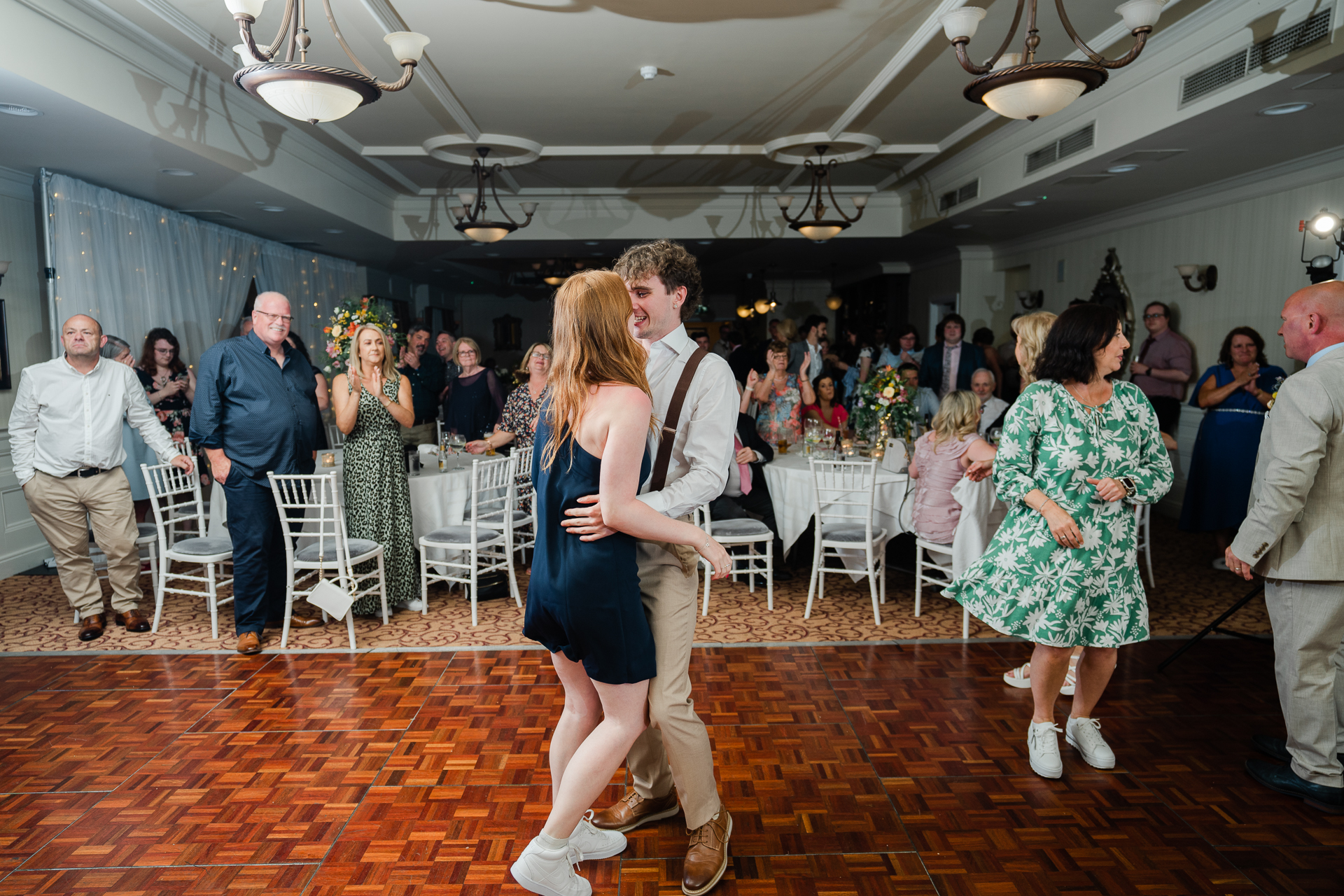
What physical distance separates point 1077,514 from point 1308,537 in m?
0.63

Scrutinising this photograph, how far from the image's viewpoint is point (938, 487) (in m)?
4.06

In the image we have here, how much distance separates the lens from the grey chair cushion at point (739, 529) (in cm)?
436

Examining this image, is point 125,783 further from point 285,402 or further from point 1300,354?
point 1300,354

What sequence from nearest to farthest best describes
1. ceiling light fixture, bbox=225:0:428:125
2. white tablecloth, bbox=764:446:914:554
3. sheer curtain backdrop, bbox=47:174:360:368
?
1. ceiling light fixture, bbox=225:0:428:125
2. white tablecloth, bbox=764:446:914:554
3. sheer curtain backdrop, bbox=47:174:360:368

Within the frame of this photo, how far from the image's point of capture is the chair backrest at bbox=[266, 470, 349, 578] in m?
Result: 3.71

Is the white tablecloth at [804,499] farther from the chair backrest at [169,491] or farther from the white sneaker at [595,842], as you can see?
the chair backrest at [169,491]

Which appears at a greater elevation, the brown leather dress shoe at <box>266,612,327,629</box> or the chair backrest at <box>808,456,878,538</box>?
the chair backrest at <box>808,456,878,538</box>

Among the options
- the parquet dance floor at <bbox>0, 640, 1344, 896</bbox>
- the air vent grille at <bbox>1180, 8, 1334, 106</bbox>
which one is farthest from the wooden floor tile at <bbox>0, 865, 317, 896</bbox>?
the air vent grille at <bbox>1180, 8, 1334, 106</bbox>

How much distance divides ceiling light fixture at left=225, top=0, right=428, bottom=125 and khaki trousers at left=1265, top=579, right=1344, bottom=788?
3.61 m

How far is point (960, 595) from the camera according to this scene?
107 inches

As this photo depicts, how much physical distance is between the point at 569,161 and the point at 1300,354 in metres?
6.41

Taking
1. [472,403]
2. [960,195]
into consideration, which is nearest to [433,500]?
[472,403]

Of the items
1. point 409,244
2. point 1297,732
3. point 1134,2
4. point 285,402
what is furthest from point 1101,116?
point 409,244

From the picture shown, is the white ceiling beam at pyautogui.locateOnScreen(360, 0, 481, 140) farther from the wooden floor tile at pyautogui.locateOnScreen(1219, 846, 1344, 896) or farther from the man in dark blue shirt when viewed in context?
the wooden floor tile at pyautogui.locateOnScreen(1219, 846, 1344, 896)
